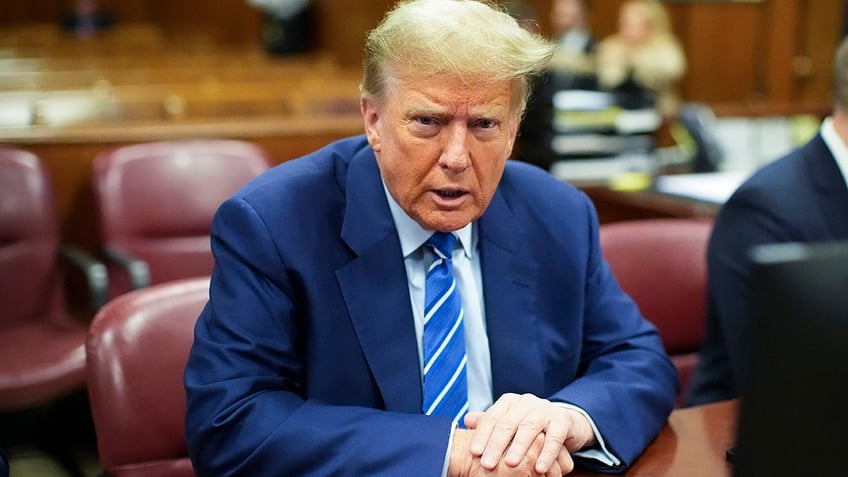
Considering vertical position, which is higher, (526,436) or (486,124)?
(486,124)

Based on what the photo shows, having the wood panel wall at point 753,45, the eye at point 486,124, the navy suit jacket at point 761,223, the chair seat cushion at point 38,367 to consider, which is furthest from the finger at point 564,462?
the wood panel wall at point 753,45

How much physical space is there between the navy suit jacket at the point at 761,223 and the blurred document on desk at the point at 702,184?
1.18 m

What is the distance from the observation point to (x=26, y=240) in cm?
338

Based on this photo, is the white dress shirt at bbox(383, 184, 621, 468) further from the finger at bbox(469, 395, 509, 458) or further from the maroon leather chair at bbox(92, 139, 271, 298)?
the maroon leather chair at bbox(92, 139, 271, 298)

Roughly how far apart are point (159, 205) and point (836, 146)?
2.34 metres

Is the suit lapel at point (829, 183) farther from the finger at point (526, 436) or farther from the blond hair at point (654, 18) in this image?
the blond hair at point (654, 18)

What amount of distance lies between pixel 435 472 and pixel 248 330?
0.35m

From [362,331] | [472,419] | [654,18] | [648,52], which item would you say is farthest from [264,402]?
[654,18]

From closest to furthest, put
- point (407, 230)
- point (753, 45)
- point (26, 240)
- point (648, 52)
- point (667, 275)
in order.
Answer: point (407, 230), point (667, 275), point (26, 240), point (648, 52), point (753, 45)

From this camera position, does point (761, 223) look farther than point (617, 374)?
Yes

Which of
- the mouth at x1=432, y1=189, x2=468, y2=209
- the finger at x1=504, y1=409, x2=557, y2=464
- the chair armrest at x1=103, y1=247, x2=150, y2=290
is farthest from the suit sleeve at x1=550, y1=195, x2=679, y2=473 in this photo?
the chair armrest at x1=103, y1=247, x2=150, y2=290

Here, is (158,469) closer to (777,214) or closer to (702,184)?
(777,214)

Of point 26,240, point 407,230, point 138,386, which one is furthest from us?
point 26,240

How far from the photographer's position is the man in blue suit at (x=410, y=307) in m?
1.40
